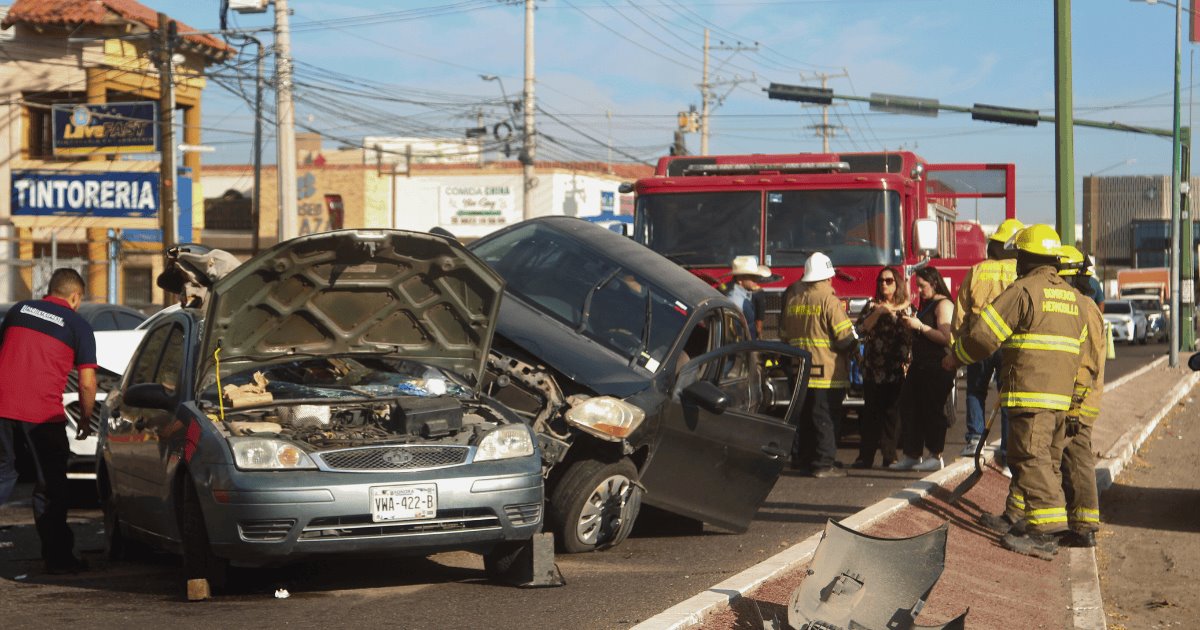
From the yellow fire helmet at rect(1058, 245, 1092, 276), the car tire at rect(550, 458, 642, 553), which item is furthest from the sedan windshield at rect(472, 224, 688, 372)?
the yellow fire helmet at rect(1058, 245, 1092, 276)

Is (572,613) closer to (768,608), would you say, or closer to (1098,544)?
(768,608)

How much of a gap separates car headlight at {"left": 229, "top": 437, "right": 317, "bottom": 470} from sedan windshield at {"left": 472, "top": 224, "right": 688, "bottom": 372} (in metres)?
2.76

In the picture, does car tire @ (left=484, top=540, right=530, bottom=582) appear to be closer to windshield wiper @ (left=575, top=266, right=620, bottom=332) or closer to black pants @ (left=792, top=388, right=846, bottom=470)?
windshield wiper @ (left=575, top=266, right=620, bottom=332)

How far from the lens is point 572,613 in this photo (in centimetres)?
680

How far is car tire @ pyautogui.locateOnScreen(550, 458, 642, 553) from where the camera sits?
8.45 metres

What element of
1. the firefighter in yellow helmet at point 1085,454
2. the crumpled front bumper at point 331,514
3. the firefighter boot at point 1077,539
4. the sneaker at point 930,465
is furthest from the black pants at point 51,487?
the sneaker at point 930,465

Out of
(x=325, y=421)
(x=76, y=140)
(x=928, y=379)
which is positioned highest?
(x=76, y=140)

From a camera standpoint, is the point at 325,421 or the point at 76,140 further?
the point at 76,140

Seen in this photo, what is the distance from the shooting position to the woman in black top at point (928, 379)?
12570mm

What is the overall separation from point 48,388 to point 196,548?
73.8 inches

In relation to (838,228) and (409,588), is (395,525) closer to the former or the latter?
(409,588)

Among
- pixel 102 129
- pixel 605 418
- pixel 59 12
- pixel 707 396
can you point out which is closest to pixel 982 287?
pixel 707 396

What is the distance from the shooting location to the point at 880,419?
1297 cm

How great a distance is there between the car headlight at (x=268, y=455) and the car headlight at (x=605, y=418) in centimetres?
188
